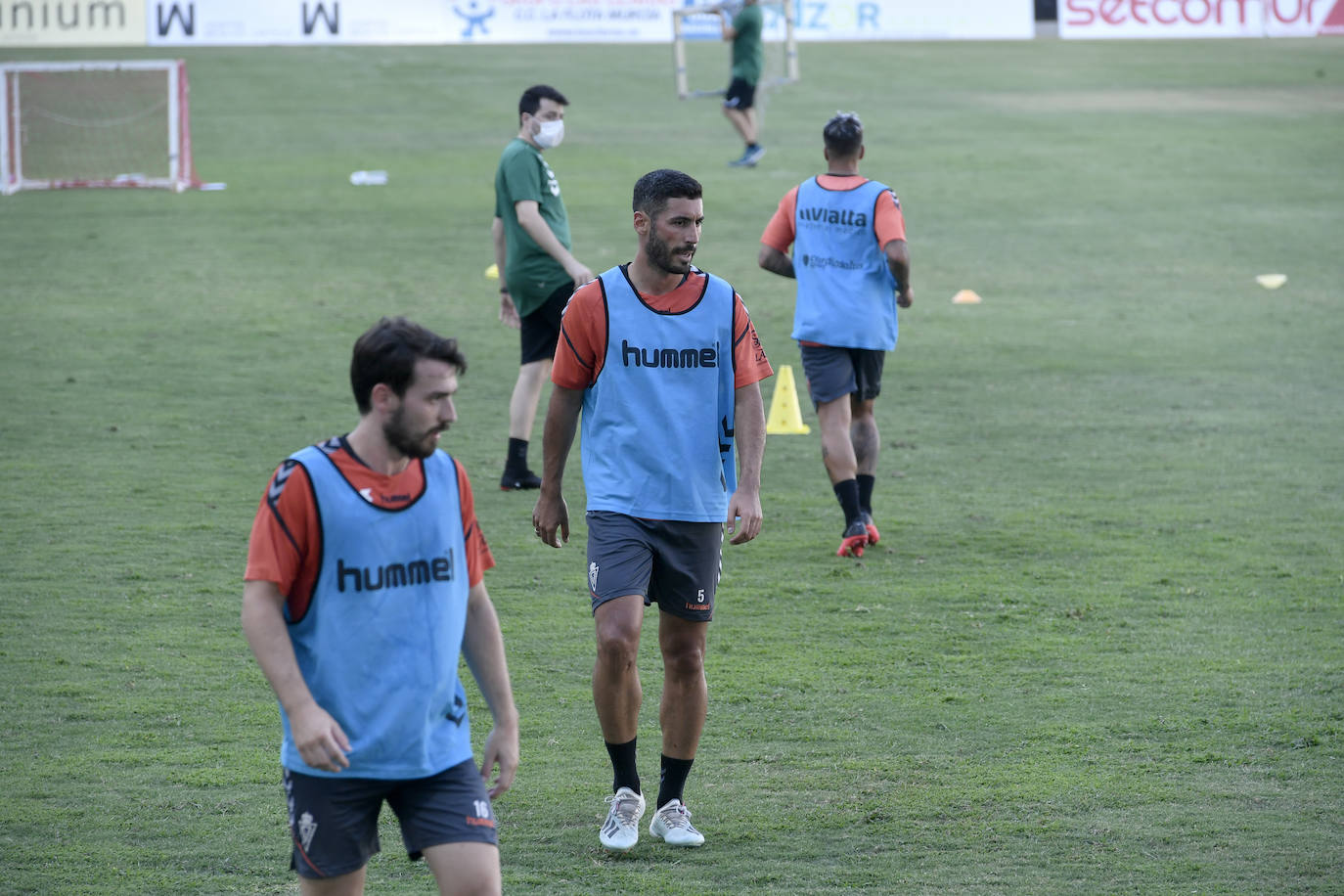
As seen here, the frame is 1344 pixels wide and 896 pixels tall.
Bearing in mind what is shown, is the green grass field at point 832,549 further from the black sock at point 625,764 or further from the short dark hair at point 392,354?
the short dark hair at point 392,354

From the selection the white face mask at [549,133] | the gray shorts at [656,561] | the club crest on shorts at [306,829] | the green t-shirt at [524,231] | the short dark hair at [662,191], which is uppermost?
the white face mask at [549,133]

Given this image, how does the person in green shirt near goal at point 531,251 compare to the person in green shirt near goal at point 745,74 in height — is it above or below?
below

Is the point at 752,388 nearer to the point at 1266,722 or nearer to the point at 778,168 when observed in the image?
the point at 1266,722

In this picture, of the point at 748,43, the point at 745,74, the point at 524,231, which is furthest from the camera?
the point at 748,43

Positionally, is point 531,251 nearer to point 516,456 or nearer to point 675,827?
point 516,456

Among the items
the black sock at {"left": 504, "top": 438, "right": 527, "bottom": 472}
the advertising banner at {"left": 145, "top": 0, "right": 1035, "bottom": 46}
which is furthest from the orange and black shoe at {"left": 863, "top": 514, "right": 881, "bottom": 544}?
the advertising banner at {"left": 145, "top": 0, "right": 1035, "bottom": 46}

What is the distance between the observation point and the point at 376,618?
358 centimetres

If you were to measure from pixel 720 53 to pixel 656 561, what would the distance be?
29800 mm

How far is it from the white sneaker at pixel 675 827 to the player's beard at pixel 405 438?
84.1 inches

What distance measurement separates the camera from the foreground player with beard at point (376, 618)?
3.50 meters

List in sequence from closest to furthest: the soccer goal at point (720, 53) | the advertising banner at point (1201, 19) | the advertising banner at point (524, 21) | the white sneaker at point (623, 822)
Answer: the white sneaker at point (623, 822), the soccer goal at point (720, 53), the advertising banner at point (524, 21), the advertising banner at point (1201, 19)

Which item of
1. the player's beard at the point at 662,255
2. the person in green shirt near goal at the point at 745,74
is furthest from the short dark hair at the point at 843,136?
the person in green shirt near goal at the point at 745,74

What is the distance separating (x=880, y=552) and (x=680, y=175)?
389cm

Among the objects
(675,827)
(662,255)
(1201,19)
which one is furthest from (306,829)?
(1201,19)
